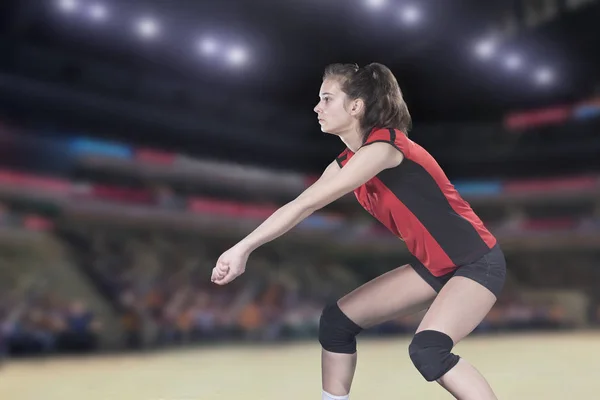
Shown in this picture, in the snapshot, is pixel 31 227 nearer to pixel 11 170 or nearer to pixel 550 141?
pixel 11 170

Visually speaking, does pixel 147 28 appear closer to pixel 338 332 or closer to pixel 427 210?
pixel 338 332

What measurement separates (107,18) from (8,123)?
3.59 metres

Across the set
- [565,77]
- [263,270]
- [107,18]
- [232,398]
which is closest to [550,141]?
[565,77]

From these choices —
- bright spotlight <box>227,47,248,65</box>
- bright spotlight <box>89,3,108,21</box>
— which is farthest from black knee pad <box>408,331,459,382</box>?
bright spotlight <box>227,47,248,65</box>

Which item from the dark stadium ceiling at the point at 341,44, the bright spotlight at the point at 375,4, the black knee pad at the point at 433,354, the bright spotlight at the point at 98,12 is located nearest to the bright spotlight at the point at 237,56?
the dark stadium ceiling at the point at 341,44

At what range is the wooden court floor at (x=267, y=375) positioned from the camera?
16.8 ft

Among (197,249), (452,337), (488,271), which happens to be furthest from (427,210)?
(197,249)

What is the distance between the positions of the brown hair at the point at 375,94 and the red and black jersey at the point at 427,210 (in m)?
0.08

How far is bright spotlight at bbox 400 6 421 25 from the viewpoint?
53.1 ft

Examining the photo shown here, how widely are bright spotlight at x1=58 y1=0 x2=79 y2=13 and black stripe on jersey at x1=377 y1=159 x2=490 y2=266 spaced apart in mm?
13627

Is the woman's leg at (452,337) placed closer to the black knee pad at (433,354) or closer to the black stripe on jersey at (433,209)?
the black knee pad at (433,354)

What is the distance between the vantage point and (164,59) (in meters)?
17.0

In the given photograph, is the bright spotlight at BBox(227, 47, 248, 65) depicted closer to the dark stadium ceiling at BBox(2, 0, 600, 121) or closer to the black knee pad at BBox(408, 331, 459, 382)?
the dark stadium ceiling at BBox(2, 0, 600, 121)

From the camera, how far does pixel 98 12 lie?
47.1 feet
